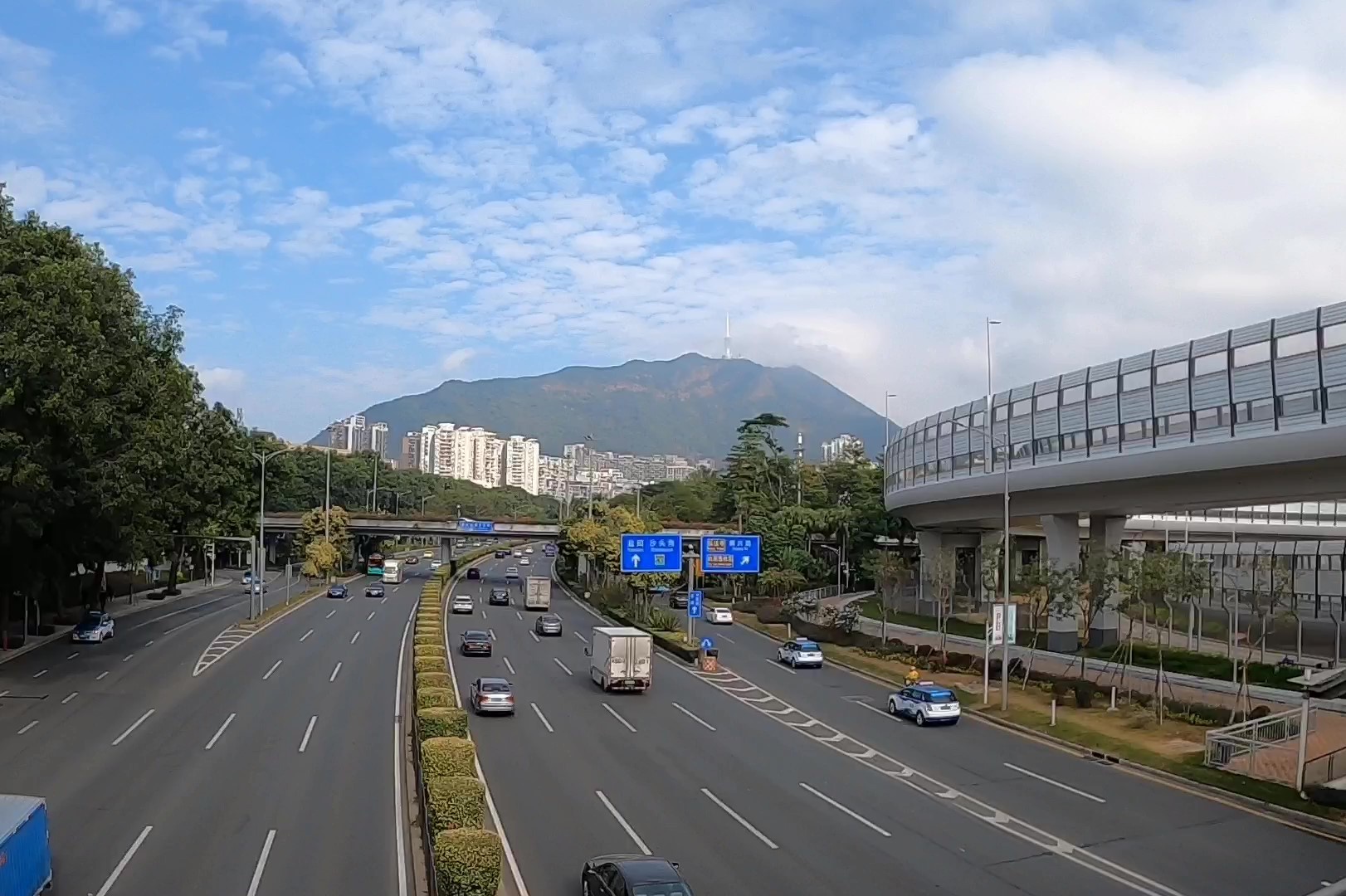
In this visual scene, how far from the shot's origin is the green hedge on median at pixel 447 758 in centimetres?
2053

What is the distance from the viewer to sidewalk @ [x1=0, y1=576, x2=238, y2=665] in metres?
49.3

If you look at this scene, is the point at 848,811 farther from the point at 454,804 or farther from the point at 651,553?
the point at 651,553

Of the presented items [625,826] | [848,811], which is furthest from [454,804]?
[848,811]

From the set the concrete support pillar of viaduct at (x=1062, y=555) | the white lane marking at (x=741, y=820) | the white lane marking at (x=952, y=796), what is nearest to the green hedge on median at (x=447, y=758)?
the white lane marking at (x=741, y=820)

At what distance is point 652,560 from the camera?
60.1 m

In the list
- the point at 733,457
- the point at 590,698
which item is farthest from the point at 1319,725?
the point at 733,457

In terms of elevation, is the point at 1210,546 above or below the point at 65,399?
below

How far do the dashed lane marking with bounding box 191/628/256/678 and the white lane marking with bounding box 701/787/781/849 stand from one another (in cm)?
2617

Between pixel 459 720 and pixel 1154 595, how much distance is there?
24471 millimetres

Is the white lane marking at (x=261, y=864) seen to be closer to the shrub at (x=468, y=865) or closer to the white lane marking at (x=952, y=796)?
the shrub at (x=468, y=865)

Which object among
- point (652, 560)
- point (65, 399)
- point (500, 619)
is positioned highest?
point (65, 399)

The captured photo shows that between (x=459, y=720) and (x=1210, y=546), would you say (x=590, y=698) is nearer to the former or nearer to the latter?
(x=459, y=720)

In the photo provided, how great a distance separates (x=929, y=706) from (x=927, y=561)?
42804mm

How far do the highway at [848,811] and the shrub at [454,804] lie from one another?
1427 mm
